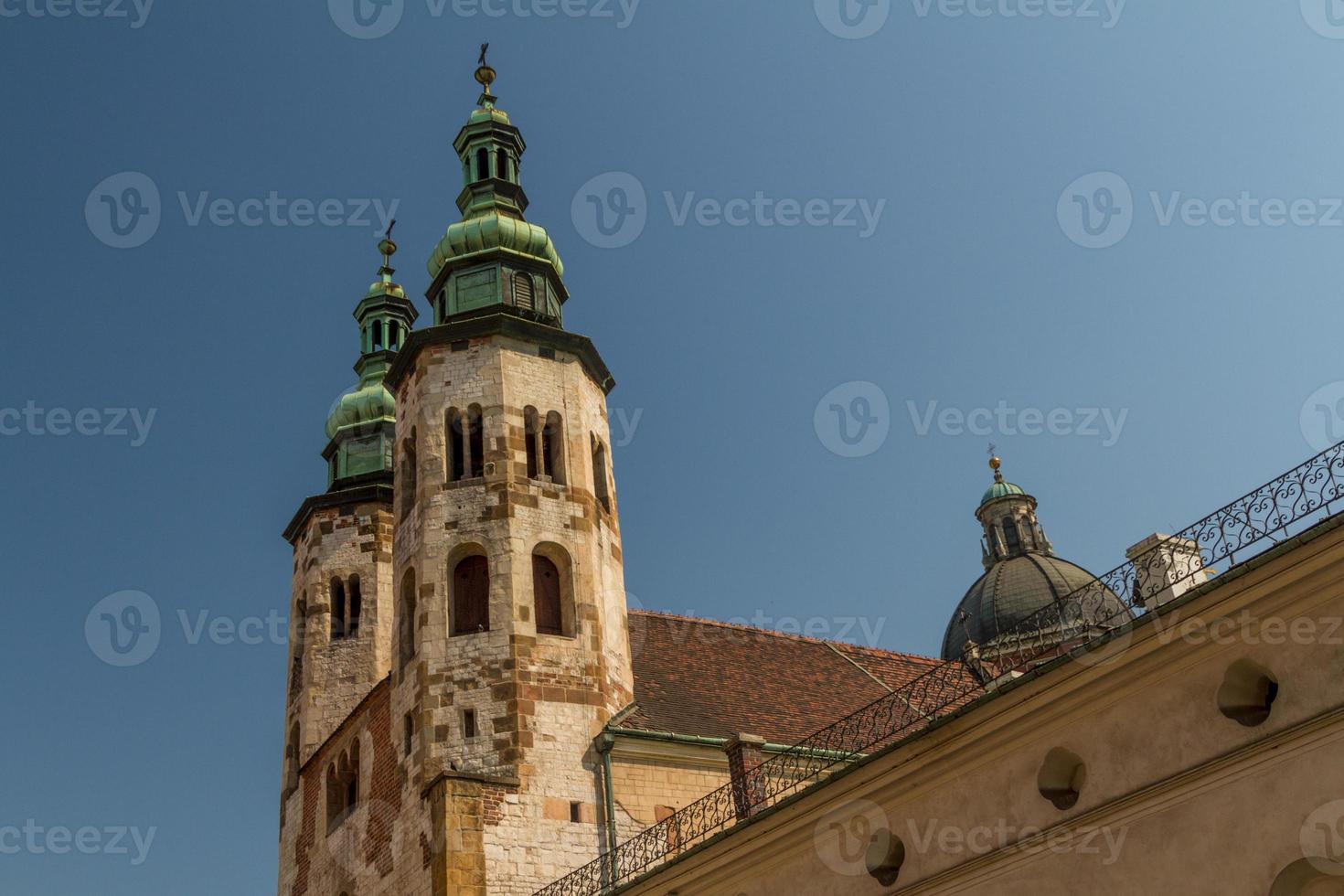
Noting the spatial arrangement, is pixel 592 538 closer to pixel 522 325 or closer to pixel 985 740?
pixel 522 325

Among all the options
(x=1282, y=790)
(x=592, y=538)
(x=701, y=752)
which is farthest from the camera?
(x=592, y=538)

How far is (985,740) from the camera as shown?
15.4 meters

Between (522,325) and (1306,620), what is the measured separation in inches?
823

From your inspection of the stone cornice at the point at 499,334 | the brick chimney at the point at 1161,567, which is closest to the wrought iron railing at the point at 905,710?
the brick chimney at the point at 1161,567

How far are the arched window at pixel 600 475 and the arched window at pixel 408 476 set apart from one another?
4017 mm

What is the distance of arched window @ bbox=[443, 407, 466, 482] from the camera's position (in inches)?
1169

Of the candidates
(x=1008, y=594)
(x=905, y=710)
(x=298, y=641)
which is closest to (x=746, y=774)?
(x=905, y=710)

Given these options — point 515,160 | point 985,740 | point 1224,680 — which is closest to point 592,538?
point 515,160

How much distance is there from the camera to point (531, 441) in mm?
30141

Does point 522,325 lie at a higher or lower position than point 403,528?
higher

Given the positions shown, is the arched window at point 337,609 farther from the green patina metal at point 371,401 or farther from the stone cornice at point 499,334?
the stone cornice at point 499,334

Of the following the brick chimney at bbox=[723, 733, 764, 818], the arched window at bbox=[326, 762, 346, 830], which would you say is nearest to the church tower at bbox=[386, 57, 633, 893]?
the arched window at bbox=[326, 762, 346, 830]

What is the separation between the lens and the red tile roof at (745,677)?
94.9 feet

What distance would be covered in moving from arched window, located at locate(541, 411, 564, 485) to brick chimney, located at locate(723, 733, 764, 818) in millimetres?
9270
